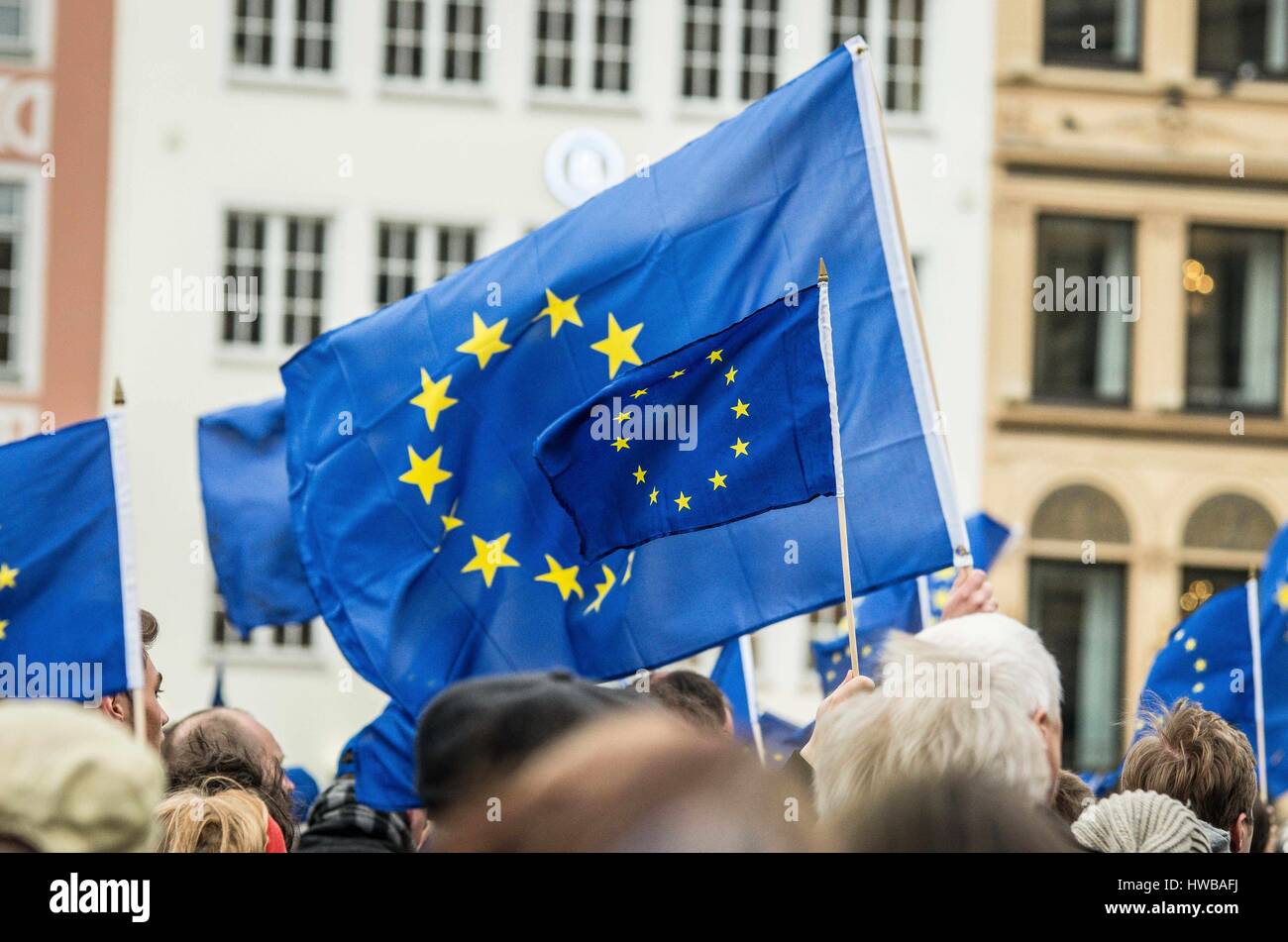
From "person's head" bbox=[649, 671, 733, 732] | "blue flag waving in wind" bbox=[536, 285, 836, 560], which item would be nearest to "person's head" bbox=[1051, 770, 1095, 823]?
"person's head" bbox=[649, 671, 733, 732]

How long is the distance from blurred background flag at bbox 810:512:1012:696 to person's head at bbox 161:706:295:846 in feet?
11.8

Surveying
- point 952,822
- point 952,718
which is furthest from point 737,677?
point 952,822

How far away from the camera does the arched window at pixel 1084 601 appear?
24500 millimetres

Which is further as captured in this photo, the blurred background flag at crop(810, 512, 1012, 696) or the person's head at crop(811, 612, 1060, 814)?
the blurred background flag at crop(810, 512, 1012, 696)

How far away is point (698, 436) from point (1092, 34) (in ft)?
66.8

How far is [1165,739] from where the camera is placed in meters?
4.92

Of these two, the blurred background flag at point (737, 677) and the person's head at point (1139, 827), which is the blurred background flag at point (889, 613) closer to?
the blurred background flag at point (737, 677)

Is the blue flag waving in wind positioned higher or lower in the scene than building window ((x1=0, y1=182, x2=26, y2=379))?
lower

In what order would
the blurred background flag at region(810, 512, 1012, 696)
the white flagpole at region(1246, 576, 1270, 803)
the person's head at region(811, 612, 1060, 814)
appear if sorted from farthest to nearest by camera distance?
the blurred background flag at region(810, 512, 1012, 696) < the white flagpole at region(1246, 576, 1270, 803) < the person's head at region(811, 612, 1060, 814)

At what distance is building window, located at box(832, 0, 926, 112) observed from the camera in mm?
25047

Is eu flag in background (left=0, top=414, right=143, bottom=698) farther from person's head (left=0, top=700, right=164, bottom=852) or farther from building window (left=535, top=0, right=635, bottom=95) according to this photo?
building window (left=535, top=0, right=635, bottom=95)

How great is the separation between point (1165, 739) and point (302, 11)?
2081 centimetres

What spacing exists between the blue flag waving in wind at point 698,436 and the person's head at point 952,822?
3.22 meters
